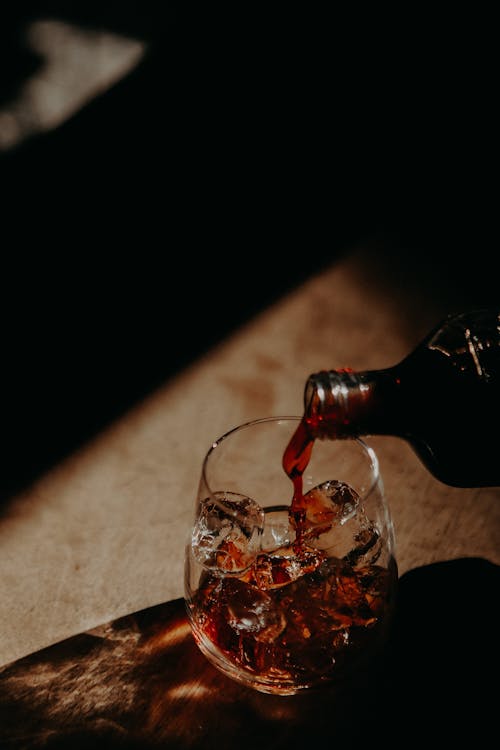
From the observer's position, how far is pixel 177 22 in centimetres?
178

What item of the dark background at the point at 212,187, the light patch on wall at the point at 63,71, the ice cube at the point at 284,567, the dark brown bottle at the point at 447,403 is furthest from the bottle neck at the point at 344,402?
the light patch on wall at the point at 63,71

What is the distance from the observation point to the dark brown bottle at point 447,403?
648mm

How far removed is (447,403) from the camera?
699 millimetres

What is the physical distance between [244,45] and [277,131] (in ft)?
1.08

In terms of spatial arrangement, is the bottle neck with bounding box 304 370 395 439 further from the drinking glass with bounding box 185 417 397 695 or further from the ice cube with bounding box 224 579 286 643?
the ice cube with bounding box 224 579 286 643

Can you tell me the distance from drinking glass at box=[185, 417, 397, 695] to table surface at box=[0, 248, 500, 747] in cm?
5

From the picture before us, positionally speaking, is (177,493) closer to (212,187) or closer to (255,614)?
(255,614)

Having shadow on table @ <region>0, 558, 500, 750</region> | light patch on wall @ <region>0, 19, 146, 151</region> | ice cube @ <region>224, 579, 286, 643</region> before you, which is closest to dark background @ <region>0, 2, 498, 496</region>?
light patch on wall @ <region>0, 19, 146, 151</region>

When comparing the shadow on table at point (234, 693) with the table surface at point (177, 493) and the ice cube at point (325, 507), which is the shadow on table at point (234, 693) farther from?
the ice cube at point (325, 507)

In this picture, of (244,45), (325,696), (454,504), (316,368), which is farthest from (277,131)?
(325,696)

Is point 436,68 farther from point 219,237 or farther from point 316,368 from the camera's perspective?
point 316,368

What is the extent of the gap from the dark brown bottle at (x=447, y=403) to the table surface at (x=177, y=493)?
0.30 feet

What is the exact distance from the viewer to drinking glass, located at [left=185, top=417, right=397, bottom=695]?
621 mm

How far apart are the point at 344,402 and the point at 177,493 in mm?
306
